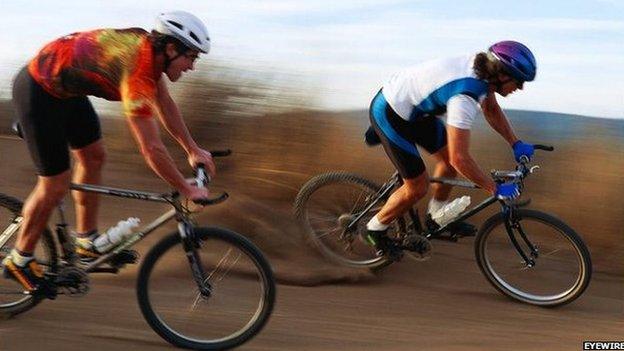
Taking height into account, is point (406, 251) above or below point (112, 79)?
below

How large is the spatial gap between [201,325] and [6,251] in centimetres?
131

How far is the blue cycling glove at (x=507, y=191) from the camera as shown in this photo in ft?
20.4

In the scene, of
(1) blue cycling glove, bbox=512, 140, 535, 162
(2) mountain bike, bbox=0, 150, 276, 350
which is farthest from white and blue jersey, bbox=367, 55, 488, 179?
(2) mountain bike, bbox=0, 150, 276, 350

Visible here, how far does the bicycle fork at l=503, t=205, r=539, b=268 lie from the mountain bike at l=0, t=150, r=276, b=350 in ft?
7.71

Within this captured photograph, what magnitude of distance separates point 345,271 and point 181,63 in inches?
111

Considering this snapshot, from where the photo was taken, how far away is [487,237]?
21.7 ft

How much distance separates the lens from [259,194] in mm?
9062

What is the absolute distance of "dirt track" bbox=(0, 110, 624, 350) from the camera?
17.6ft

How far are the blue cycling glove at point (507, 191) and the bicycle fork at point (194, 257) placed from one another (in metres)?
2.39

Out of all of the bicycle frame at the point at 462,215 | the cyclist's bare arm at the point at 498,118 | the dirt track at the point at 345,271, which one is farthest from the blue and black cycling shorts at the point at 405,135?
the dirt track at the point at 345,271

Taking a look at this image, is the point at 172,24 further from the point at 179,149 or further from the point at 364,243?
the point at 179,149

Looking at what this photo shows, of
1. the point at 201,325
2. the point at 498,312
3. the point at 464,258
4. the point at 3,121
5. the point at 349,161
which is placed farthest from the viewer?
the point at 3,121

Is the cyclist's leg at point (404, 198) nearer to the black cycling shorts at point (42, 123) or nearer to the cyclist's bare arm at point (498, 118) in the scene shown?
the cyclist's bare arm at point (498, 118)

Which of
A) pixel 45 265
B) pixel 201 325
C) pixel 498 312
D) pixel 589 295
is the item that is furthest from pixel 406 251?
pixel 45 265
